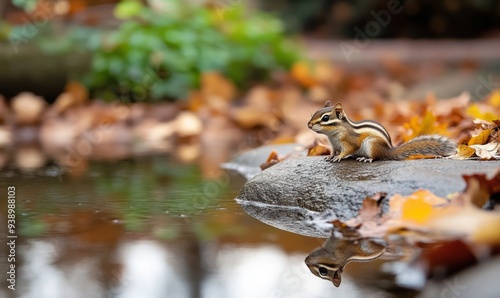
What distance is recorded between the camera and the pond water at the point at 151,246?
1940 millimetres

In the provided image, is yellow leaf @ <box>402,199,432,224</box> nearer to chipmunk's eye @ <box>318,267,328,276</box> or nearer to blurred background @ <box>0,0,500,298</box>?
blurred background @ <box>0,0,500,298</box>

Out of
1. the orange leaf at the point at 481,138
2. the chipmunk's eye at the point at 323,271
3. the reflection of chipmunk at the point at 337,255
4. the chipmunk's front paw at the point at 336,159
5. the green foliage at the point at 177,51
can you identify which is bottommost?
the chipmunk's eye at the point at 323,271

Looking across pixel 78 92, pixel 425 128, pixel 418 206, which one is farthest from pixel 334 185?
pixel 78 92

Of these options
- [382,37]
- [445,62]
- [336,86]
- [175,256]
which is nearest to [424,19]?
[382,37]

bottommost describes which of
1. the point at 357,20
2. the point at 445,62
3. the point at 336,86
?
the point at 336,86

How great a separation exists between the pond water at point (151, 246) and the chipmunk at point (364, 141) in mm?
429

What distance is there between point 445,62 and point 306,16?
13.9ft

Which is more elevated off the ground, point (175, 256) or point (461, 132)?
point (461, 132)

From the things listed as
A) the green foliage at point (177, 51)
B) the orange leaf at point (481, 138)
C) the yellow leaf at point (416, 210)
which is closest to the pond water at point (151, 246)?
the yellow leaf at point (416, 210)

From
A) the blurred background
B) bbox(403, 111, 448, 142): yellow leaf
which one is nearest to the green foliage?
the blurred background

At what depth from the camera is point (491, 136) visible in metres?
3.04

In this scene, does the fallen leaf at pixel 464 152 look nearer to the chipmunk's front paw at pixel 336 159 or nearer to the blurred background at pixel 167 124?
the chipmunk's front paw at pixel 336 159

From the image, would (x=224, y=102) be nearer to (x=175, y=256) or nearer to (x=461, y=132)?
(x=461, y=132)

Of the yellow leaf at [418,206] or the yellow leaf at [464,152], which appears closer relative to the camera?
the yellow leaf at [418,206]
